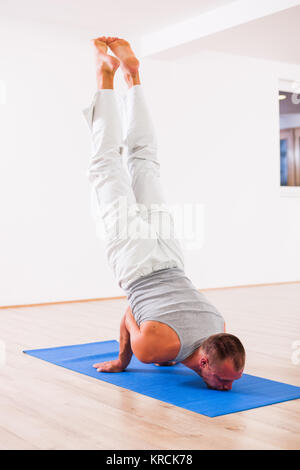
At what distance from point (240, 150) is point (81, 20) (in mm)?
2230

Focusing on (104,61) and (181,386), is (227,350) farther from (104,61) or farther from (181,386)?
(104,61)

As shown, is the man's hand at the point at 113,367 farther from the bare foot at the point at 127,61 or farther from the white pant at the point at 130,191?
the bare foot at the point at 127,61

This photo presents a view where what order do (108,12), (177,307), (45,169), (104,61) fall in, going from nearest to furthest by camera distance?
(177,307), (104,61), (108,12), (45,169)

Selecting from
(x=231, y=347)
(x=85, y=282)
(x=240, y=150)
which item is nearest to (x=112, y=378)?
(x=231, y=347)

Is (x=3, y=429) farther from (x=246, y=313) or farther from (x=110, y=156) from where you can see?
(x=246, y=313)

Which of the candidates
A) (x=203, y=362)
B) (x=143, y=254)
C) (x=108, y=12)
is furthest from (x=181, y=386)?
(x=108, y=12)

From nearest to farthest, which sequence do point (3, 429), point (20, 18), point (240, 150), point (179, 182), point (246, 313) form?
point (3, 429) → point (246, 313) → point (20, 18) → point (179, 182) → point (240, 150)

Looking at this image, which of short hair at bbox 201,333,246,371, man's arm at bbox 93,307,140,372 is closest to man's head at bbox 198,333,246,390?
short hair at bbox 201,333,246,371

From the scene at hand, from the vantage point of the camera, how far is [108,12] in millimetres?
4766

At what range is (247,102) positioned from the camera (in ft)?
20.7

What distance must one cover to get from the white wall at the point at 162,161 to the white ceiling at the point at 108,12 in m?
0.18

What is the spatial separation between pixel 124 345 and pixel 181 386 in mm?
341

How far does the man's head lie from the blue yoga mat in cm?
11

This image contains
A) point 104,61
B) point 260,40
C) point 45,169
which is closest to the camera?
point 104,61
